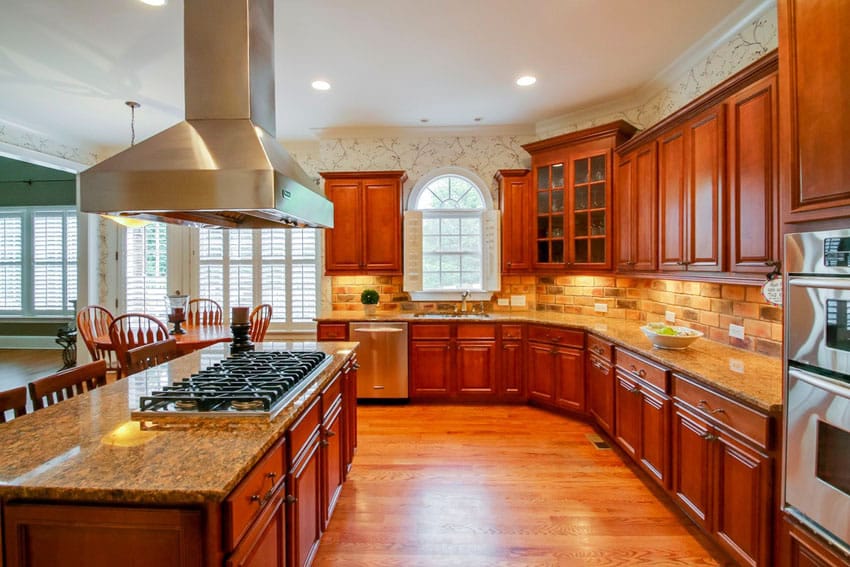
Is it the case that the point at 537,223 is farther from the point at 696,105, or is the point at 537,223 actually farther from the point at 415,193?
the point at 696,105

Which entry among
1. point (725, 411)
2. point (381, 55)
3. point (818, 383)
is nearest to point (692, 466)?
point (725, 411)

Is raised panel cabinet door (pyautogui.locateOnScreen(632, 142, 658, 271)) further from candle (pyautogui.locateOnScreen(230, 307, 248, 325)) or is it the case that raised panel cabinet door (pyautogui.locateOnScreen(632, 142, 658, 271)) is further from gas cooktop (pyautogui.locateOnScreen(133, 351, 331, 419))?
candle (pyautogui.locateOnScreen(230, 307, 248, 325))

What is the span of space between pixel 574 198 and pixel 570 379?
1.69 meters

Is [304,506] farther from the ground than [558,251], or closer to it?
closer to it

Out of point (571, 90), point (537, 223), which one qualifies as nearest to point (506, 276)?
point (537, 223)

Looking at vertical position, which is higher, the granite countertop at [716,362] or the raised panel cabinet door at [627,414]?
the granite countertop at [716,362]

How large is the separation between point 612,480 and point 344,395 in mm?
1828

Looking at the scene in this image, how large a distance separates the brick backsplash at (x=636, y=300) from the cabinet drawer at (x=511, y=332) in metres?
0.59

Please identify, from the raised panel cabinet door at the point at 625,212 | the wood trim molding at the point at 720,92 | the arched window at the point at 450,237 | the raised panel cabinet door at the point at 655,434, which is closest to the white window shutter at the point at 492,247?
the arched window at the point at 450,237

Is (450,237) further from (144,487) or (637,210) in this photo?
(144,487)

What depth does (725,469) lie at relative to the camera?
176 cm

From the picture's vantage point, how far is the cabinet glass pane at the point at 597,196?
3.53 m

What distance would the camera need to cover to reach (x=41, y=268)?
266 inches

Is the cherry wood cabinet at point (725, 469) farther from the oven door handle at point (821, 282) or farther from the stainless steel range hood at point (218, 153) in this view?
the stainless steel range hood at point (218, 153)
